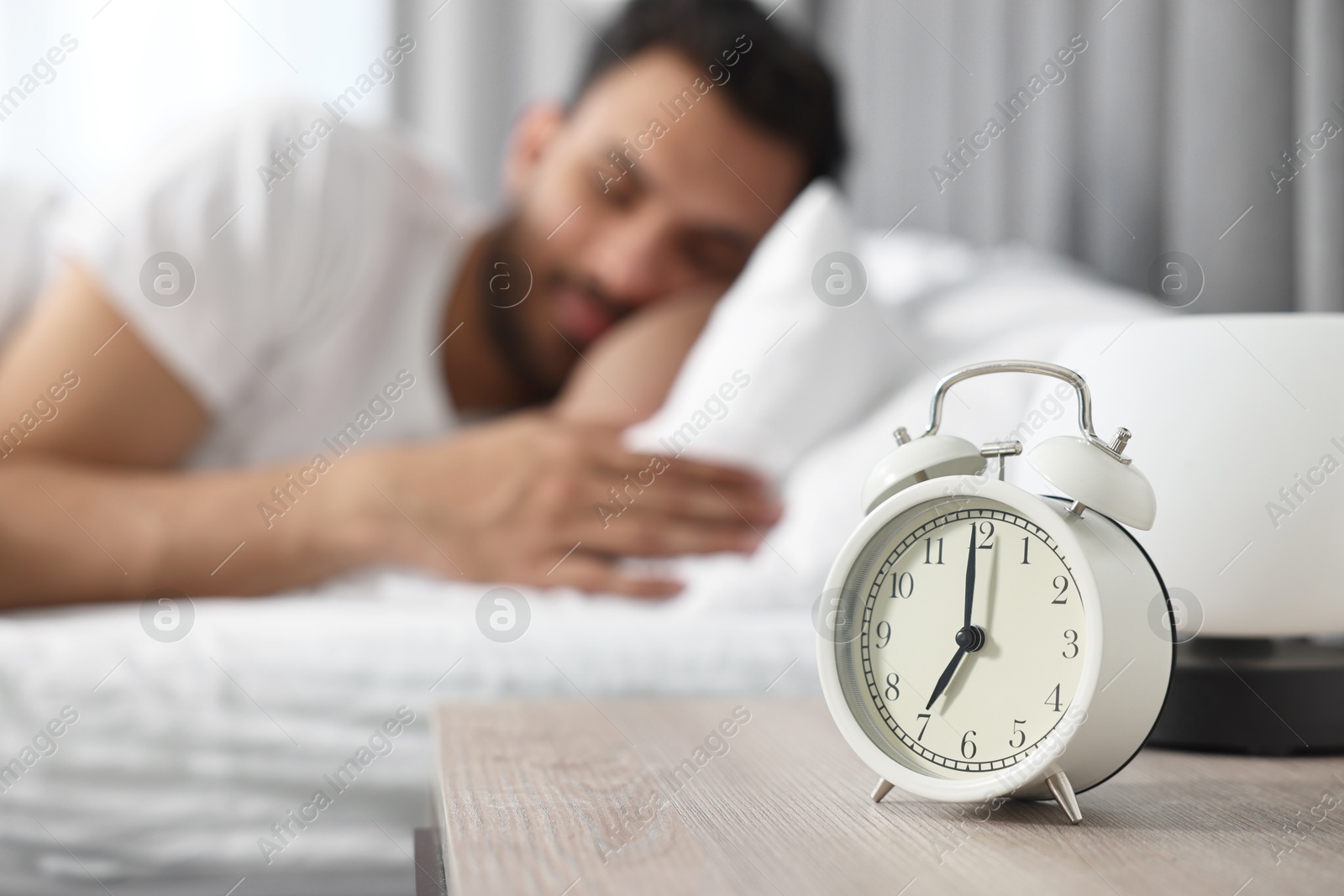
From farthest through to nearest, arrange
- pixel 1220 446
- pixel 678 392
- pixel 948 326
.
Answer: pixel 948 326
pixel 678 392
pixel 1220 446

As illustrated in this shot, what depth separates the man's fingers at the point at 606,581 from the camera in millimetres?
1015

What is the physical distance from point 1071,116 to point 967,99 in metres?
0.31

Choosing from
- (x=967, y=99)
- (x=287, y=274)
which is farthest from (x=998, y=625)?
(x=967, y=99)

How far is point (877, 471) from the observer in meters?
0.50

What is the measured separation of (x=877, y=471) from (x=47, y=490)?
2.89 ft

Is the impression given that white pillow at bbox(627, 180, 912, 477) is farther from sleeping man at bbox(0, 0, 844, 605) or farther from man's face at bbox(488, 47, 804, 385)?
man's face at bbox(488, 47, 804, 385)

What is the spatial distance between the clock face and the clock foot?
0.02 m

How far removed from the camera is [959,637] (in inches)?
18.3

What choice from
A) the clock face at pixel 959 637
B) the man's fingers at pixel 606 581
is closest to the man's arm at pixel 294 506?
the man's fingers at pixel 606 581

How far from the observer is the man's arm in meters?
1.01

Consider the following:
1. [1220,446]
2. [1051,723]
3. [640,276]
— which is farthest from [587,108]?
[1051,723]

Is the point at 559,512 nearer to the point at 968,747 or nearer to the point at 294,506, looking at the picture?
the point at 294,506

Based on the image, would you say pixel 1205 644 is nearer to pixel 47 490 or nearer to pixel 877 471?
pixel 877 471

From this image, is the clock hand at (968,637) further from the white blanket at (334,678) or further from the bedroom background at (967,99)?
the bedroom background at (967,99)
